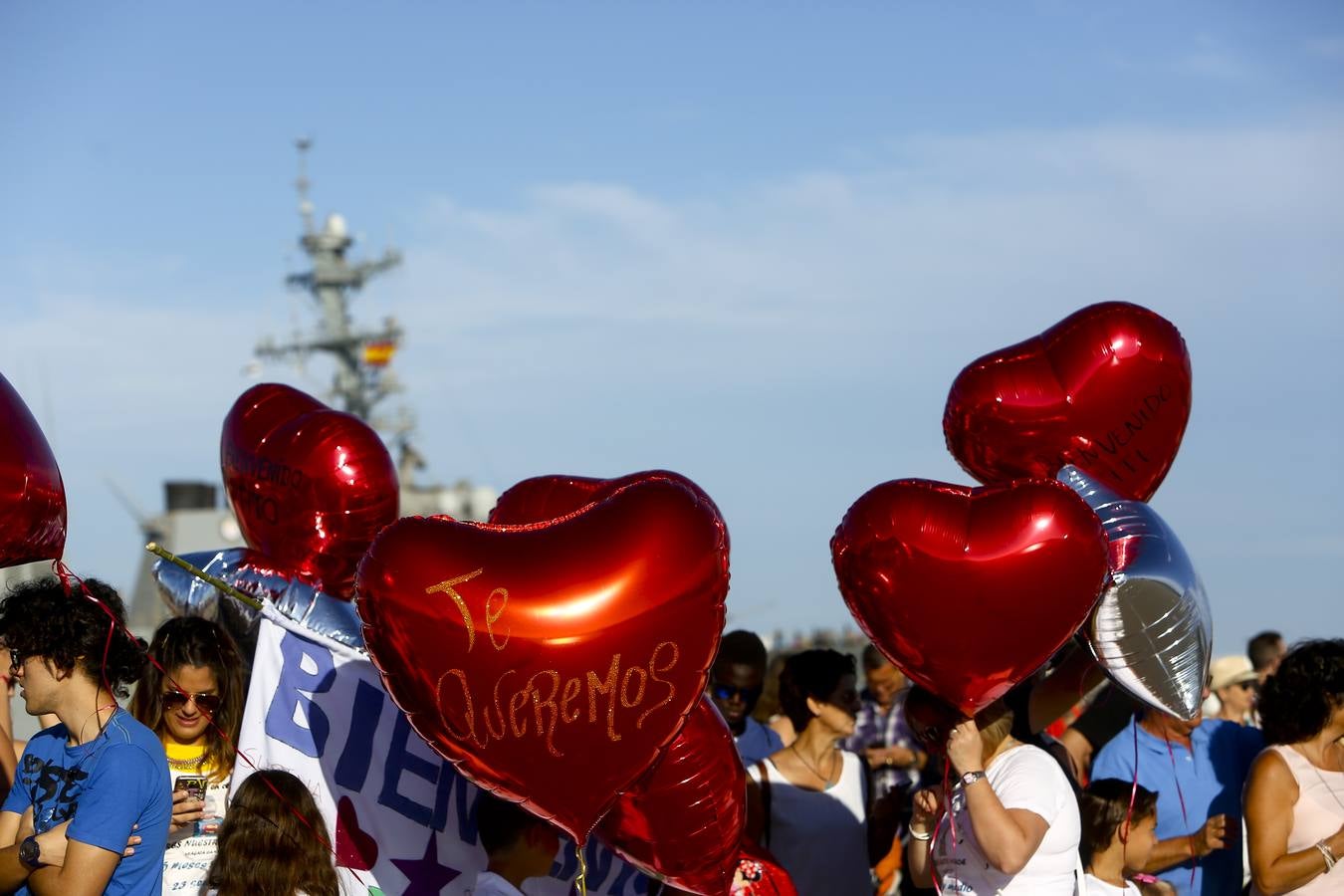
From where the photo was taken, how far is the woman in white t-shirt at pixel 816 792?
4.54 metres

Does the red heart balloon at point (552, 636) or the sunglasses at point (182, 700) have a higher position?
A: the red heart balloon at point (552, 636)

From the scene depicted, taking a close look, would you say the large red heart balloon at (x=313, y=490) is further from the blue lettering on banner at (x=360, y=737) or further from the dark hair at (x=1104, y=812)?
the dark hair at (x=1104, y=812)

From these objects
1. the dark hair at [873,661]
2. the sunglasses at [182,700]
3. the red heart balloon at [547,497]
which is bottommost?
the dark hair at [873,661]

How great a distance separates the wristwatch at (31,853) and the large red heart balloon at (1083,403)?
102 inches

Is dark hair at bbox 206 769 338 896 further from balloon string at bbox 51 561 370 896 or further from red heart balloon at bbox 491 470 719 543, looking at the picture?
red heart balloon at bbox 491 470 719 543

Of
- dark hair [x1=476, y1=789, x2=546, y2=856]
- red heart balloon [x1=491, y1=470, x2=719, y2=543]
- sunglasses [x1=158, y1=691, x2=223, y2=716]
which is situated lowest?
dark hair [x1=476, y1=789, x2=546, y2=856]

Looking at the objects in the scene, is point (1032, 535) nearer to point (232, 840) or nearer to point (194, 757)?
point (232, 840)

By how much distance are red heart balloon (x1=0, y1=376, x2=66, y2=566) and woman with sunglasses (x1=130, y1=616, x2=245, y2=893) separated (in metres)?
0.47

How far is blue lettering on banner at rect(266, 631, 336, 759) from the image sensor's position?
13.4ft

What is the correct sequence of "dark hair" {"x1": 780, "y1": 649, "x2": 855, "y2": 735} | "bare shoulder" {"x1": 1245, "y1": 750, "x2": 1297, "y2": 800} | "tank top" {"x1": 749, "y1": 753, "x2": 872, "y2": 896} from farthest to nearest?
1. "dark hair" {"x1": 780, "y1": 649, "x2": 855, "y2": 735}
2. "tank top" {"x1": 749, "y1": 753, "x2": 872, "y2": 896}
3. "bare shoulder" {"x1": 1245, "y1": 750, "x2": 1297, "y2": 800}

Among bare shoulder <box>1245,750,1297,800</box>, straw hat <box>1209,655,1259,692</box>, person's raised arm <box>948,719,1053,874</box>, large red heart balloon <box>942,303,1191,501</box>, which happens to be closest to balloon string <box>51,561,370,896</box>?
person's raised arm <box>948,719,1053,874</box>

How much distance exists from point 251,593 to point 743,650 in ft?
5.82

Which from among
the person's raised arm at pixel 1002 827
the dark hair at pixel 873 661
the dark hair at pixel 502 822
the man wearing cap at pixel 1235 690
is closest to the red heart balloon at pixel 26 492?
the dark hair at pixel 502 822

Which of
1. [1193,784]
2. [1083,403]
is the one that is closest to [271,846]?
[1083,403]
